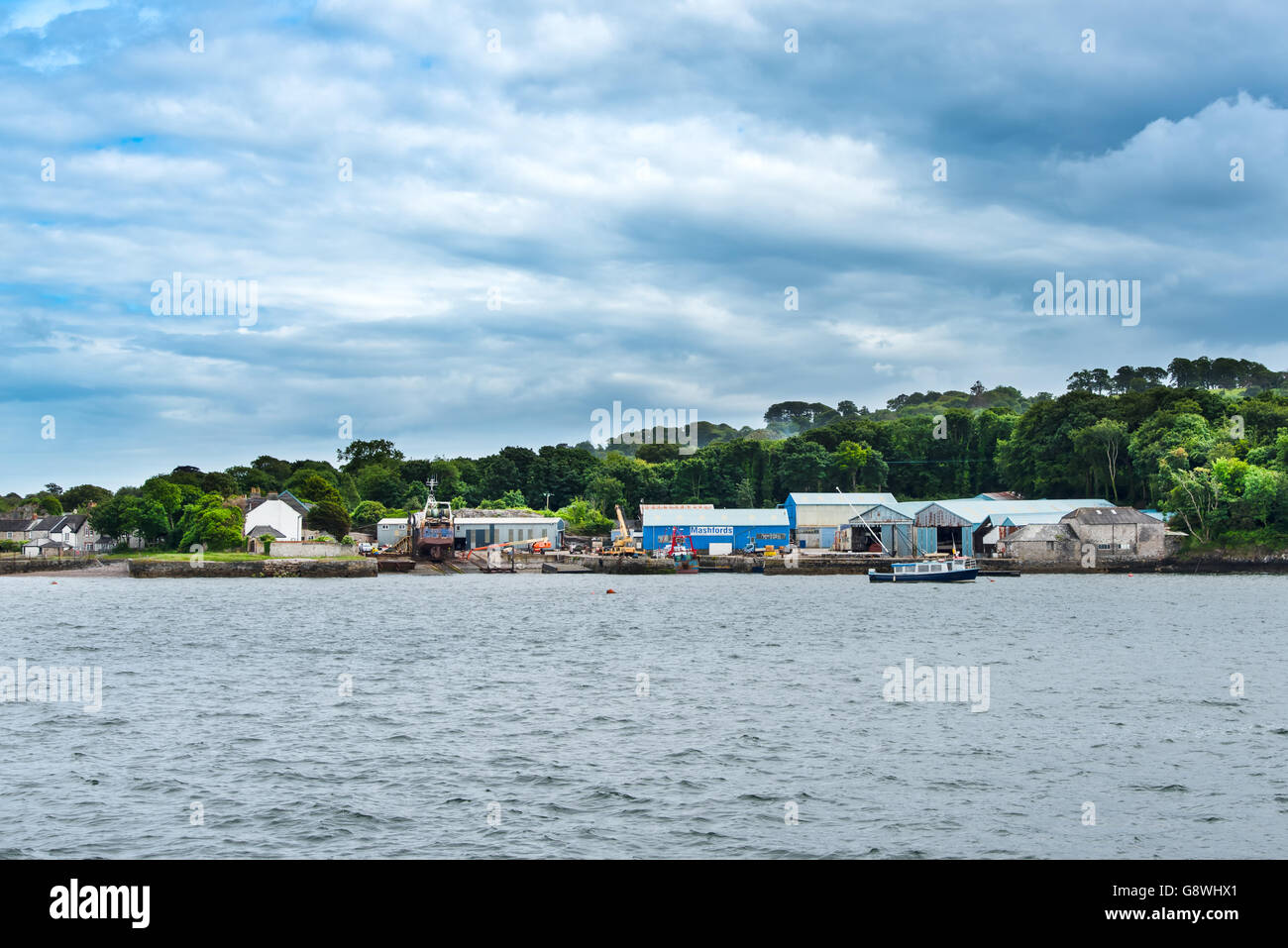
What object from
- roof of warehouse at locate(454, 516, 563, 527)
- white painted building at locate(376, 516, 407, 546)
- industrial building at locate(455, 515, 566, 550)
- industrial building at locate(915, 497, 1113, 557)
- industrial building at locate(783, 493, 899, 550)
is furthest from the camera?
white painted building at locate(376, 516, 407, 546)

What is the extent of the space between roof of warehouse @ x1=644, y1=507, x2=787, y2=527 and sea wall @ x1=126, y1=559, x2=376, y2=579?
28.8 meters

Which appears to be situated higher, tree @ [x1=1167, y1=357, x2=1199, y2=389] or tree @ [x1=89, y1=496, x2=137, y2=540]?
tree @ [x1=1167, y1=357, x2=1199, y2=389]

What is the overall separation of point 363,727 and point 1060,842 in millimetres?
14913

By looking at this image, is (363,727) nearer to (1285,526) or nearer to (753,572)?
(753,572)

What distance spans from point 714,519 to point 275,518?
50141 millimetres

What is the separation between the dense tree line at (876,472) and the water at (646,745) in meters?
61.4

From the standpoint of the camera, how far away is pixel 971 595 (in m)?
70.5

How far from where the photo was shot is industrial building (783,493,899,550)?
108 metres

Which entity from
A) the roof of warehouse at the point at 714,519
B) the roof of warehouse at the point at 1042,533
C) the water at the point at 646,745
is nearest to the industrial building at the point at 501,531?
the roof of warehouse at the point at 714,519

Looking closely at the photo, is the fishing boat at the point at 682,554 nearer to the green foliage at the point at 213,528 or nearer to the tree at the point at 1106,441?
the green foliage at the point at 213,528

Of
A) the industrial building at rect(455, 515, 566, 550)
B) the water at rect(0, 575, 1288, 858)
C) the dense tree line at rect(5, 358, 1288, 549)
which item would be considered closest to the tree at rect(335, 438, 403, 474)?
the dense tree line at rect(5, 358, 1288, 549)

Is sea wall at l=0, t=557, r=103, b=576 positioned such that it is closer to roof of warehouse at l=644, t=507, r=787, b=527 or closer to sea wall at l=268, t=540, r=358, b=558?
sea wall at l=268, t=540, r=358, b=558

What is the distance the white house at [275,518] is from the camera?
115 m
